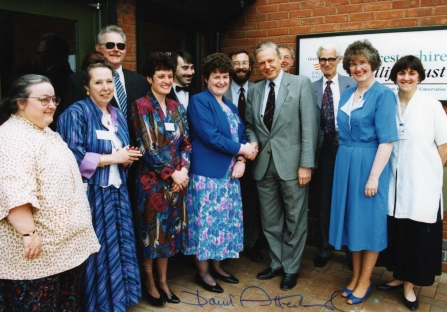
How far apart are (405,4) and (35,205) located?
4007mm

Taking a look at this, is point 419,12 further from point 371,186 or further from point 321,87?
point 371,186

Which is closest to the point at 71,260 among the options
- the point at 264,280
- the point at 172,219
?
the point at 172,219

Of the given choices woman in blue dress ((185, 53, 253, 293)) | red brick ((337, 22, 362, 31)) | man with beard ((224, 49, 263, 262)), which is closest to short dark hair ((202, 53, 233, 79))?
woman in blue dress ((185, 53, 253, 293))

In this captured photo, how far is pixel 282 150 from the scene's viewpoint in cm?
368

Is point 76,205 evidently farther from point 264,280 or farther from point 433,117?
point 433,117

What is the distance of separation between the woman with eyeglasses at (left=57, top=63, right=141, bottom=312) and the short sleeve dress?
1669mm

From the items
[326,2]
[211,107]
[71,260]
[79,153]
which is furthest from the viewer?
[326,2]

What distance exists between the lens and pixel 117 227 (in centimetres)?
304

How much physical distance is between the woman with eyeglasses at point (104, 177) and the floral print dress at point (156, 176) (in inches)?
6.2

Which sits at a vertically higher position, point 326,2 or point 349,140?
point 326,2

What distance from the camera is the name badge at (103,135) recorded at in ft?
9.50

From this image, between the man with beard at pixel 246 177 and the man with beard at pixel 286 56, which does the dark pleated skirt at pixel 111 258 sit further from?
the man with beard at pixel 286 56

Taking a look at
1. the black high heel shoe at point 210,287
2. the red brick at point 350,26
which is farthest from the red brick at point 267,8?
the black high heel shoe at point 210,287

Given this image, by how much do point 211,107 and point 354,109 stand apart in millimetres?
1157
